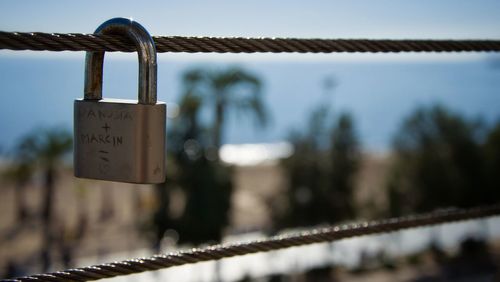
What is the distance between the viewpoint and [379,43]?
1.38 metres

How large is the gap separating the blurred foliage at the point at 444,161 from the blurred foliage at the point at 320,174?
1.63 m

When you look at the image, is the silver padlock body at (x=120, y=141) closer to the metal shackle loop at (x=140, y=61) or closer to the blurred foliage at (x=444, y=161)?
the metal shackle loop at (x=140, y=61)

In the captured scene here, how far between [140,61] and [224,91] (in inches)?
813

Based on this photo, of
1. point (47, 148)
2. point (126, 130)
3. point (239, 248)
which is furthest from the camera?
point (47, 148)

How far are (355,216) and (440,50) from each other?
19.9 meters

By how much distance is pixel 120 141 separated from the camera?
1088 millimetres

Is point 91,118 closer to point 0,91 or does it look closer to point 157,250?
point 157,250

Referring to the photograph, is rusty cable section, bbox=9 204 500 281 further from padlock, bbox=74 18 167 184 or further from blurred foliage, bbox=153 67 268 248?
blurred foliage, bbox=153 67 268 248

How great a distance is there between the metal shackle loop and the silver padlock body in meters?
0.04

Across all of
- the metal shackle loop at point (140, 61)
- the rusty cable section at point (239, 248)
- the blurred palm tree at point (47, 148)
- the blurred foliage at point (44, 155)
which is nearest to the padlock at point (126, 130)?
the metal shackle loop at point (140, 61)

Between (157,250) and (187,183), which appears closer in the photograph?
(187,183)

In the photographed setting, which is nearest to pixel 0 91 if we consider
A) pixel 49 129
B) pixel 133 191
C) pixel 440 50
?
pixel 133 191

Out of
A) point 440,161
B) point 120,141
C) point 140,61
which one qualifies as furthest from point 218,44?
point 440,161

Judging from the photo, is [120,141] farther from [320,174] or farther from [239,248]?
[320,174]
